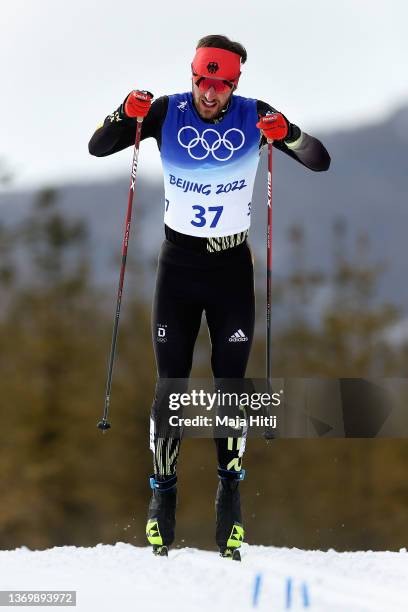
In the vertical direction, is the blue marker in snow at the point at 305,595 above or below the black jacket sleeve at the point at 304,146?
below

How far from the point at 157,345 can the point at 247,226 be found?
1.06 meters

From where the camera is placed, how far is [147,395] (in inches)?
1176

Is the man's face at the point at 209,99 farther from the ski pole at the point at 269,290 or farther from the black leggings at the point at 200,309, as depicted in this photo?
the black leggings at the point at 200,309

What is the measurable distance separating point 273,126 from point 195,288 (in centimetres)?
123

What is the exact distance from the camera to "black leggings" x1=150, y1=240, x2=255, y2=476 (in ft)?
19.2

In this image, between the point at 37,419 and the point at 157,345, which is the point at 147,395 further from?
the point at 157,345

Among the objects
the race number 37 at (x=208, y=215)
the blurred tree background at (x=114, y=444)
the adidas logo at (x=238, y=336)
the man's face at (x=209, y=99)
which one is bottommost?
the adidas logo at (x=238, y=336)

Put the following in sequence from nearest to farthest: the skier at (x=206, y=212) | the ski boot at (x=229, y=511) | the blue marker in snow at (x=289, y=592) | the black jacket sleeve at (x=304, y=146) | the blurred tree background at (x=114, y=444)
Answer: the blue marker in snow at (x=289, y=592) < the skier at (x=206, y=212) < the black jacket sleeve at (x=304, y=146) < the ski boot at (x=229, y=511) < the blurred tree background at (x=114, y=444)

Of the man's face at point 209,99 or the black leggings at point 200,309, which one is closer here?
the man's face at point 209,99

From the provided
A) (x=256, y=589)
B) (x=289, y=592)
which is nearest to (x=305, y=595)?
(x=289, y=592)

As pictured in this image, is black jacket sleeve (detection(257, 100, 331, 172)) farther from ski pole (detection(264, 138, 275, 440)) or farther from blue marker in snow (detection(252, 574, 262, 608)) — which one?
blue marker in snow (detection(252, 574, 262, 608))

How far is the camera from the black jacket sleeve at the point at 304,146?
19.3ft

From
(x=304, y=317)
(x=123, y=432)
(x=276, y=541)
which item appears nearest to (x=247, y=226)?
(x=276, y=541)

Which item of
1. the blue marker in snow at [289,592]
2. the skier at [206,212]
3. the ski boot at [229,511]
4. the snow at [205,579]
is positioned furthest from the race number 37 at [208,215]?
the blue marker in snow at [289,592]
